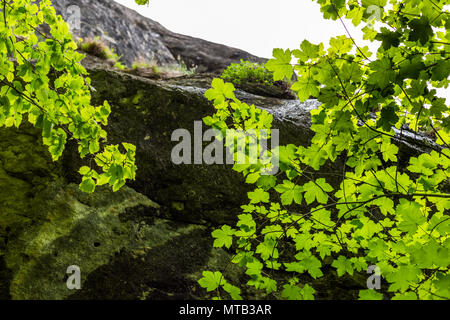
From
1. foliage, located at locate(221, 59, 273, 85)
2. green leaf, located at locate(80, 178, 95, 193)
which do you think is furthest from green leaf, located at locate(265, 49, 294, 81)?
foliage, located at locate(221, 59, 273, 85)

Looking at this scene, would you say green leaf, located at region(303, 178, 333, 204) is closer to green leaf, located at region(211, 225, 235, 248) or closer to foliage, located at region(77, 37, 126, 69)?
green leaf, located at region(211, 225, 235, 248)

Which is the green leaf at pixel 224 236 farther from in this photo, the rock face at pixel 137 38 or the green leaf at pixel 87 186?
the rock face at pixel 137 38

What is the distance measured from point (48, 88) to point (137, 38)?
9.66 metres

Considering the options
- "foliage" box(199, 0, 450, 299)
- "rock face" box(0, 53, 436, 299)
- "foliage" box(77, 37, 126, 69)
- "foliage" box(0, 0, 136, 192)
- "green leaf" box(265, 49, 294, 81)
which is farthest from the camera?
"foliage" box(77, 37, 126, 69)

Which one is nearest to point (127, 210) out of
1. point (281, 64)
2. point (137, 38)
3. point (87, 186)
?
point (87, 186)

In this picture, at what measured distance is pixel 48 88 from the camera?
1372 mm

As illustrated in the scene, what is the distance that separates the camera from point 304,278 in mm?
2865

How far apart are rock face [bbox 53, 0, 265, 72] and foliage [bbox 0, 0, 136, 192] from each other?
5843mm

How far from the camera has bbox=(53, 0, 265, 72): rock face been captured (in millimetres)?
7879

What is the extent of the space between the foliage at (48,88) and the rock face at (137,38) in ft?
19.2
